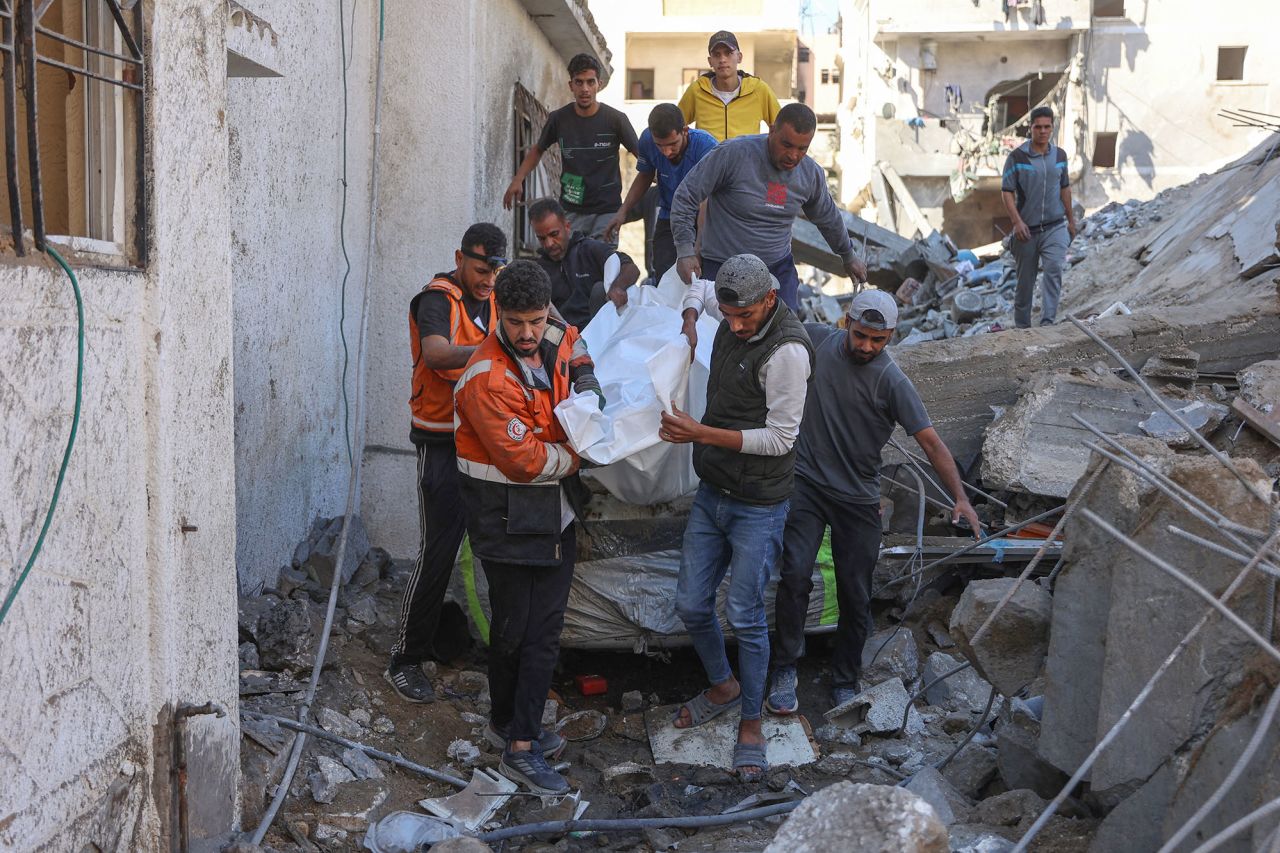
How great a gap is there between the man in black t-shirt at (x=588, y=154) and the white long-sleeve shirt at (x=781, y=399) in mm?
2984

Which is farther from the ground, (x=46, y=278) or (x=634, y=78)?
(x=634, y=78)

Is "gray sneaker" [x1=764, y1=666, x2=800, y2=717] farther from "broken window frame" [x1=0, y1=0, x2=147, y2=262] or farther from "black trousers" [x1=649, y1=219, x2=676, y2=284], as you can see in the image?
"broken window frame" [x1=0, y1=0, x2=147, y2=262]

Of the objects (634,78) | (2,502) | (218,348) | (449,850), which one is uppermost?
(634,78)

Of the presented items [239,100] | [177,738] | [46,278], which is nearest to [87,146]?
[46,278]

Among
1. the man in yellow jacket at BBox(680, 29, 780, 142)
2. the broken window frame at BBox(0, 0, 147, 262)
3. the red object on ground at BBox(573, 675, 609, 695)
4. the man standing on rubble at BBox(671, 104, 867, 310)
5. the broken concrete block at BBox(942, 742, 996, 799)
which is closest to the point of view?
the broken window frame at BBox(0, 0, 147, 262)

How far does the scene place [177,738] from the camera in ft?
10.7

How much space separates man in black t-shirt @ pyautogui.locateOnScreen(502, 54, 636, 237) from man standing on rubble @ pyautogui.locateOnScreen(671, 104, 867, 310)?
58.3 inches

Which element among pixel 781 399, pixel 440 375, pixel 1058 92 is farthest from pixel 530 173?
pixel 1058 92

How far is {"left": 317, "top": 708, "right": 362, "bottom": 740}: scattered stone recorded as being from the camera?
4504 mm

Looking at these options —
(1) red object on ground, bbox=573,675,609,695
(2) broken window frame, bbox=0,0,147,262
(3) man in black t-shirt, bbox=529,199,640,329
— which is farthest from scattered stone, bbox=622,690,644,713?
(2) broken window frame, bbox=0,0,147,262

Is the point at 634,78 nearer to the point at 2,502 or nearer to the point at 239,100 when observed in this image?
the point at 239,100

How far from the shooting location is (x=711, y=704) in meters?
4.96

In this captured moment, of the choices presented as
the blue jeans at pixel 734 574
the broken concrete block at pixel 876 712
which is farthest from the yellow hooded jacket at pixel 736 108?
the broken concrete block at pixel 876 712

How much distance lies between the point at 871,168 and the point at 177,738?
25.5 meters
